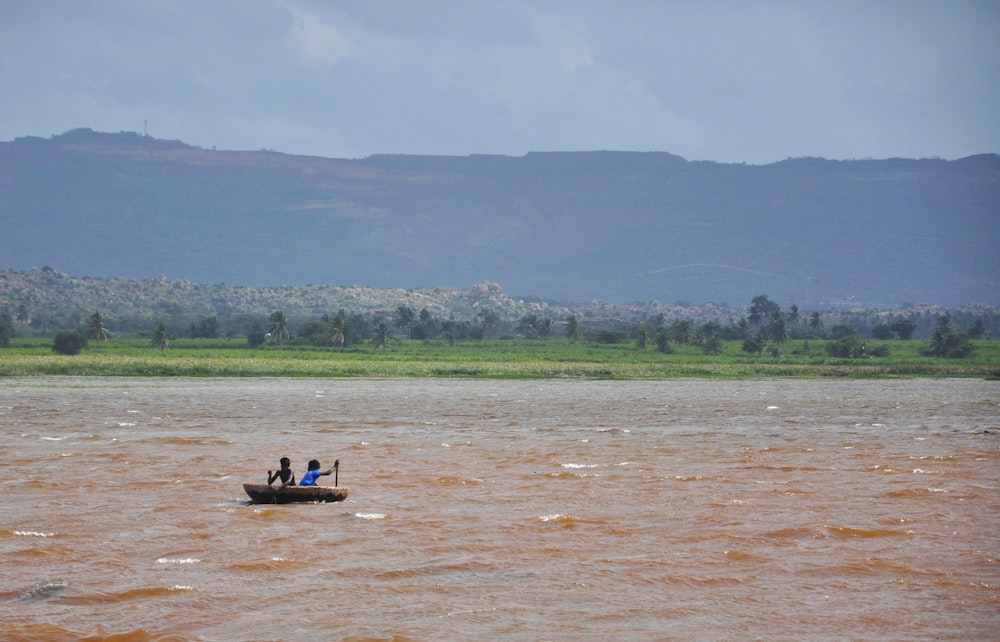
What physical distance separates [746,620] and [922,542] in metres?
7.43

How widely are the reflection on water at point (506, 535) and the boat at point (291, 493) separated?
0.90 feet

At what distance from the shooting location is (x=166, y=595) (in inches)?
754

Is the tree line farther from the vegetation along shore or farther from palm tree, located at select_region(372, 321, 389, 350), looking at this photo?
the vegetation along shore

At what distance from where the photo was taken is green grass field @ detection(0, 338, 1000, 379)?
105250 millimetres

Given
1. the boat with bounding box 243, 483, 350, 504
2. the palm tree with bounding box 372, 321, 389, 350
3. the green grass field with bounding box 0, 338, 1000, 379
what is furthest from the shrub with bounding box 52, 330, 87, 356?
the boat with bounding box 243, 483, 350, 504

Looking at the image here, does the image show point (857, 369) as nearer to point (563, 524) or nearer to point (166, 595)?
point (563, 524)

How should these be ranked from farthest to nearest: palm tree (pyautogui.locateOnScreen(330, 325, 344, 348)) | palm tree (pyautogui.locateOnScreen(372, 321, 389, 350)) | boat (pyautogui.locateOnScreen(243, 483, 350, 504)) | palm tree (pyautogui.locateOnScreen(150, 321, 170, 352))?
palm tree (pyautogui.locateOnScreen(330, 325, 344, 348)), palm tree (pyautogui.locateOnScreen(372, 321, 389, 350)), palm tree (pyautogui.locateOnScreen(150, 321, 170, 352)), boat (pyautogui.locateOnScreen(243, 483, 350, 504))

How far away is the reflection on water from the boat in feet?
0.90

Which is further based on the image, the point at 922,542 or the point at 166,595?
the point at 922,542

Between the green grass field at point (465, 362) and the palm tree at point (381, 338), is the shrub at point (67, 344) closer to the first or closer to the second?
the green grass field at point (465, 362)

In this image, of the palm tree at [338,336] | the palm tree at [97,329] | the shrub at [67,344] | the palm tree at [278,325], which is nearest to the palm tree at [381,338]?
the palm tree at [338,336]

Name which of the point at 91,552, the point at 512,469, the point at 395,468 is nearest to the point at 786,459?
the point at 512,469

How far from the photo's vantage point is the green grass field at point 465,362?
10525 centimetres

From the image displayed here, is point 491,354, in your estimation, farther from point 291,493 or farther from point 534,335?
point 291,493
